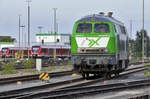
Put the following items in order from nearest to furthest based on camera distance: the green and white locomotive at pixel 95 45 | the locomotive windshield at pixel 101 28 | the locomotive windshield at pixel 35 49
→ the green and white locomotive at pixel 95 45 → the locomotive windshield at pixel 101 28 → the locomotive windshield at pixel 35 49

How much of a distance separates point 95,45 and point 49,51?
2002 inches

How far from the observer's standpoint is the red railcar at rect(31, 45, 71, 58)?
6931 cm

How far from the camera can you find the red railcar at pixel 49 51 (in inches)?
2729

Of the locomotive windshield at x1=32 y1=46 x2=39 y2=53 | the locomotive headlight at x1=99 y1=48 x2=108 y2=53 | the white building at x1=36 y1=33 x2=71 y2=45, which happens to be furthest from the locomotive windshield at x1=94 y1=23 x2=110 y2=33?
the white building at x1=36 y1=33 x2=71 y2=45

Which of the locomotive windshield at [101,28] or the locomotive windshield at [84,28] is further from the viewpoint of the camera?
the locomotive windshield at [84,28]

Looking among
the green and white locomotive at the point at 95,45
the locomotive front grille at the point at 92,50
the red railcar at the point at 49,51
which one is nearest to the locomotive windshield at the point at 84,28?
the green and white locomotive at the point at 95,45

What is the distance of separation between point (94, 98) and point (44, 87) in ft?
13.3

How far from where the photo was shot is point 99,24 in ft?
70.2

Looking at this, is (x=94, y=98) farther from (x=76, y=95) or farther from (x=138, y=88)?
(x=138, y=88)

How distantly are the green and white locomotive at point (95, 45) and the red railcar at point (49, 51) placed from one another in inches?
1894

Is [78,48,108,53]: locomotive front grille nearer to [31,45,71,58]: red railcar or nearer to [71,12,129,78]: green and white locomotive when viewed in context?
[71,12,129,78]: green and white locomotive

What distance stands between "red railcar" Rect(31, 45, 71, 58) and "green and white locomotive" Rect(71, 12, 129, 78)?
48103 millimetres

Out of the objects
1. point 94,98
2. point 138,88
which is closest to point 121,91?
point 138,88

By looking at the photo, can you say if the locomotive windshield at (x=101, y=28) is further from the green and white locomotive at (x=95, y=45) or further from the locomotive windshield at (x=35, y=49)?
the locomotive windshield at (x=35, y=49)
